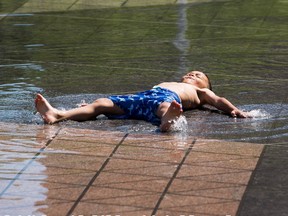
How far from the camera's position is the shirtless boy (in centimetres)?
871

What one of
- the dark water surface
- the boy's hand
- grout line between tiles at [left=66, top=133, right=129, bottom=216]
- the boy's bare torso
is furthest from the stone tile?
the boy's bare torso

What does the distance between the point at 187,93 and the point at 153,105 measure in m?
0.49

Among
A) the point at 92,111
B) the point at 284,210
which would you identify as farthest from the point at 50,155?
the point at 284,210

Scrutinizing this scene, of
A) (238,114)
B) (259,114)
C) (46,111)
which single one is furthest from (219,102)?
(46,111)

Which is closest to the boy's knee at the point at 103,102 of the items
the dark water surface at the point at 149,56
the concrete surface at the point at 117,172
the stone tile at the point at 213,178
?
the dark water surface at the point at 149,56

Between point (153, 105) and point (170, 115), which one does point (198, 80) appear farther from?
point (170, 115)

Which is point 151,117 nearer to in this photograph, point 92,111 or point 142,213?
point 92,111

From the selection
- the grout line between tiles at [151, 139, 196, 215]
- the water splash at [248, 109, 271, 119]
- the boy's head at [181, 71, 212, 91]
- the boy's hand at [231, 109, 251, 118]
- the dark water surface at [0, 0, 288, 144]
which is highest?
the grout line between tiles at [151, 139, 196, 215]

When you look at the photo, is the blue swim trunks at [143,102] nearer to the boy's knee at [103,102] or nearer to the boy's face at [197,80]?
the boy's knee at [103,102]

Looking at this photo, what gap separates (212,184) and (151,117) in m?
2.05

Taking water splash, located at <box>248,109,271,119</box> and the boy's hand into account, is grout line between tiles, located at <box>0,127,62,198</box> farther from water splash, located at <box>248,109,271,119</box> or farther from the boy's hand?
water splash, located at <box>248,109,271,119</box>

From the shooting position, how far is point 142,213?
639 centimetres

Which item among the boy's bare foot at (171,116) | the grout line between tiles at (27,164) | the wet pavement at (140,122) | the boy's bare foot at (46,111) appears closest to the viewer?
the wet pavement at (140,122)

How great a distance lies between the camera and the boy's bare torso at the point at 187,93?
928 centimetres
